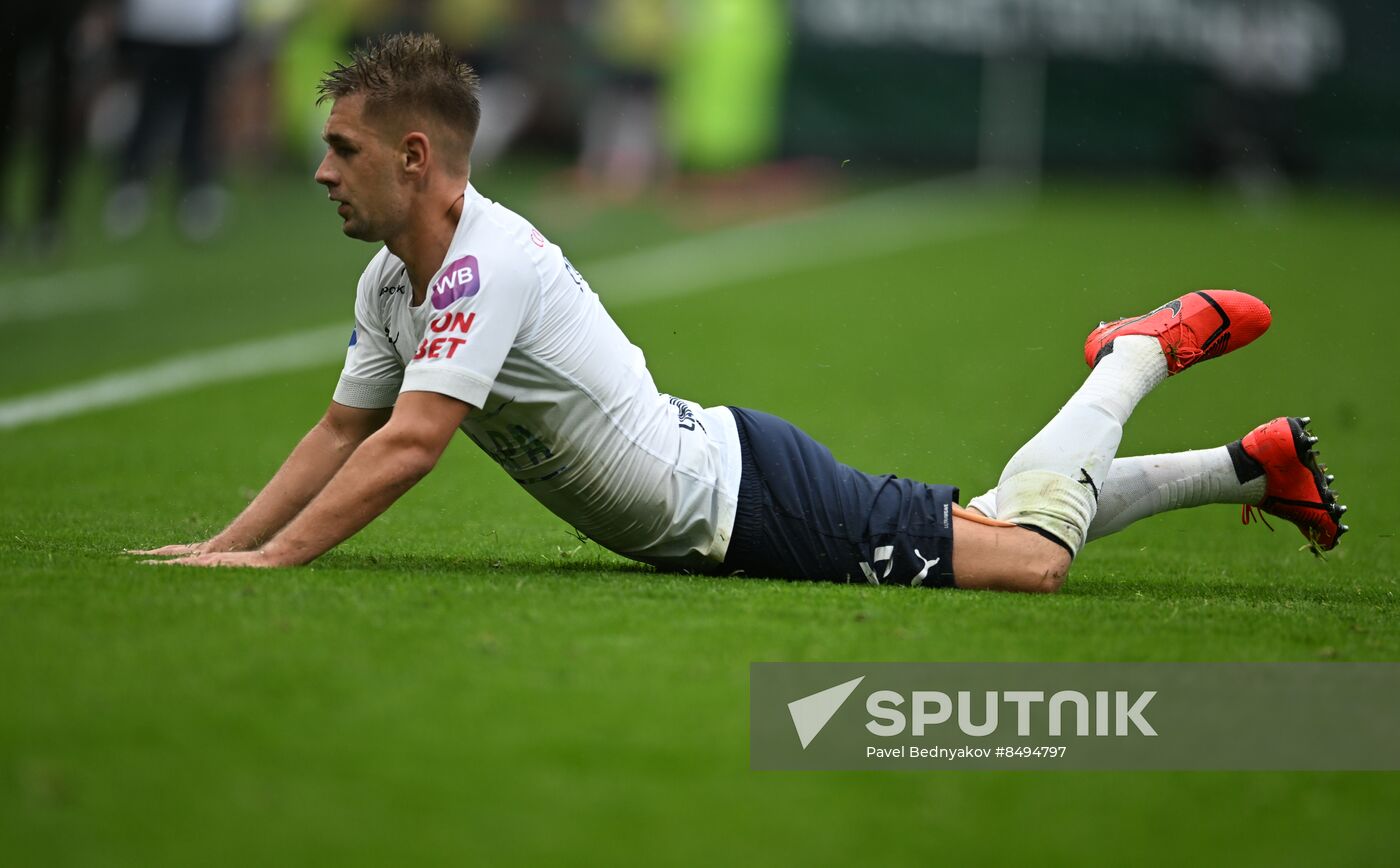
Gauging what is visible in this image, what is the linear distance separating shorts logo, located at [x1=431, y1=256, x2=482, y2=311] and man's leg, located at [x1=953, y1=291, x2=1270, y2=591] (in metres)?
1.31

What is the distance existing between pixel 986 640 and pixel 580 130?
17334 mm

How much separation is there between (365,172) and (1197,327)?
6.93 ft

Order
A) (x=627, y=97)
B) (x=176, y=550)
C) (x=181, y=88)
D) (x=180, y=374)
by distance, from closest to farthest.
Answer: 1. (x=176, y=550)
2. (x=180, y=374)
3. (x=181, y=88)
4. (x=627, y=97)

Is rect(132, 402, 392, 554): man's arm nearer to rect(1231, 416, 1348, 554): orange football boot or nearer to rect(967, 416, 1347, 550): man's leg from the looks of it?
rect(967, 416, 1347, 550): man's leg

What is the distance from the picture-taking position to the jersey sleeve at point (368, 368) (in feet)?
13.8

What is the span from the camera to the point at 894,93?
68.2 feet

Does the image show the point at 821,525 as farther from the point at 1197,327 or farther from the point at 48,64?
the point at 48,64

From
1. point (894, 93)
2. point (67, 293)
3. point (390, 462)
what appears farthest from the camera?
point (894, 93)

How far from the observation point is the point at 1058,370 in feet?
31.7

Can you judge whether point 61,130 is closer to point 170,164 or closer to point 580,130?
point 170,164

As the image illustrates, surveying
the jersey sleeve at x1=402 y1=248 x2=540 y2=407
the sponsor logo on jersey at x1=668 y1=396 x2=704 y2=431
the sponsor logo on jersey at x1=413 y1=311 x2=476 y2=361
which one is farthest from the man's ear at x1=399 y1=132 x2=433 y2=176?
the sponsor logo on jersey at x1=668 y1=396 x2=704 y2=431

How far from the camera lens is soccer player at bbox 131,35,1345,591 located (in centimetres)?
382

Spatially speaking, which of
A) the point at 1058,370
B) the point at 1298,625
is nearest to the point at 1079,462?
the point at 1298,625

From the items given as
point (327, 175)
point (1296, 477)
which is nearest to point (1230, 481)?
point (1296, 477)
